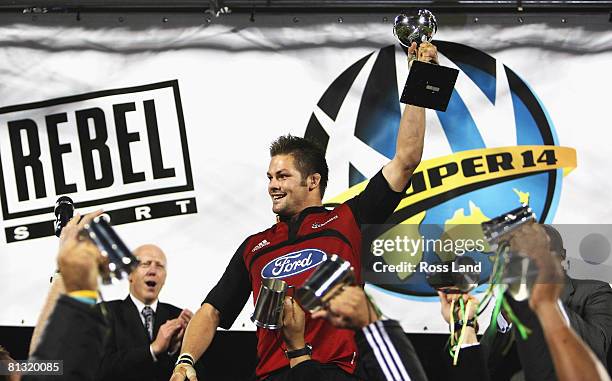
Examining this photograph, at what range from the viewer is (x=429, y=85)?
3.88 m

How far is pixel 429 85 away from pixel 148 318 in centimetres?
223

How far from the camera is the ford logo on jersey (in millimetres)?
4035

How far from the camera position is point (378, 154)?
5.35 meters

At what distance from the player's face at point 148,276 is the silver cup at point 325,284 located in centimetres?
285

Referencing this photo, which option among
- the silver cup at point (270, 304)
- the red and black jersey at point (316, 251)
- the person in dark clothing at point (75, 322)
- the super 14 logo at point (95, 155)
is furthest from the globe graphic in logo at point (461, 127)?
the person in dark clothing at point (75, 322)

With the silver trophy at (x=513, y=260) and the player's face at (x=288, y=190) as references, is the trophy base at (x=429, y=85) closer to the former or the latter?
the player's face at (x=288, y=190)

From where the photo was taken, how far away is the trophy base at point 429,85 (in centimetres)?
387

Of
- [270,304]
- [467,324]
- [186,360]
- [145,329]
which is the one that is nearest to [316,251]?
[270,304]

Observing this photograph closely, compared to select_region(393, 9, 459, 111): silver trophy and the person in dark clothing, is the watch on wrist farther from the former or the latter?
the person in dark clothing

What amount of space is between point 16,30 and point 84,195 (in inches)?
42.2

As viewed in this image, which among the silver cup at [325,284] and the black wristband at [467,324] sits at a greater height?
the silver cup at [325,284]

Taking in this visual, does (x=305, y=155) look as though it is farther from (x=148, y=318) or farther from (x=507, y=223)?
(x=507, y=223)

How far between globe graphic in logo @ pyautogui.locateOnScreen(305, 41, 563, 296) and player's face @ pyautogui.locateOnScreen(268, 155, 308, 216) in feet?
3.01

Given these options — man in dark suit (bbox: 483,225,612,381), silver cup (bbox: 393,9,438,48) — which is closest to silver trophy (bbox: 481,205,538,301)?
man in dark suit (bbox: 483,225,612,381)
